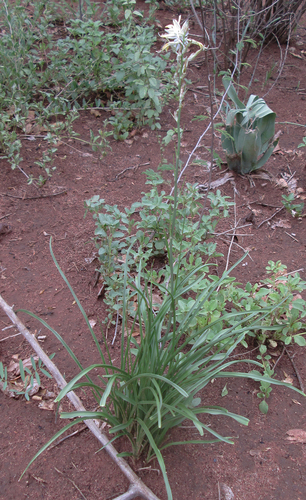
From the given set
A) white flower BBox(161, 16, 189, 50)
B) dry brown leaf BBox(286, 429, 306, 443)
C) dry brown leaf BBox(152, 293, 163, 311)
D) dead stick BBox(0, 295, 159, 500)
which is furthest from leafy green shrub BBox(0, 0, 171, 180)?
dry brown leaf BBox(286, 429, 306, 443)

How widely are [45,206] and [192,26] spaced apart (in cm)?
360

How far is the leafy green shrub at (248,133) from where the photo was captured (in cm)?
294

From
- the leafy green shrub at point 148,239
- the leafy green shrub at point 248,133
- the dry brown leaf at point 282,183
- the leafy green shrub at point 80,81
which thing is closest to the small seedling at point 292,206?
the dry brown leaf at point 282,183

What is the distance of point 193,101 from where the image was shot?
414 centimetres

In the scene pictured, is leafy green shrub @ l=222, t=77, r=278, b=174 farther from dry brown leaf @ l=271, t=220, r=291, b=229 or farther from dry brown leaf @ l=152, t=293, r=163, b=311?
dry brown leaf @ l=152, t=293, r=163, b=311

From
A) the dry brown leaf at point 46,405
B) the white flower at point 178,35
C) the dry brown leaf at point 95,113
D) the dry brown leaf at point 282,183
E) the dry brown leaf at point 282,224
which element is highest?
the white flower at point 178,35

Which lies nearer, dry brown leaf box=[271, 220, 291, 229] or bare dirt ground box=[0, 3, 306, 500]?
bare dirt ground box=[0, 3, 306, 500]

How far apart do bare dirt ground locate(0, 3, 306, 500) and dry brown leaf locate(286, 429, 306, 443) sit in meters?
0.02

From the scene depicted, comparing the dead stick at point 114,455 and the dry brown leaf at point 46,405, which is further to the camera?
the dry brown leaf at point 46,405

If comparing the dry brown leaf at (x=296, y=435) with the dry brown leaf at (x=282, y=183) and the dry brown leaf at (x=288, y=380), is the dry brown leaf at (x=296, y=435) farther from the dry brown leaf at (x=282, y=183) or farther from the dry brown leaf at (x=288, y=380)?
the dry brown leaf at (x=282, y=183)

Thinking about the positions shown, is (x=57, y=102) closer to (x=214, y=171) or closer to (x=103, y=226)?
(x=214, y=171)

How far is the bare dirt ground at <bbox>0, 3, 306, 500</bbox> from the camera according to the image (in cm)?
155

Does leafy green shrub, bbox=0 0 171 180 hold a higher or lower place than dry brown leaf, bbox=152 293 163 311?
higher

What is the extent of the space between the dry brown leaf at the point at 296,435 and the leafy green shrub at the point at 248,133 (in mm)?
1976
